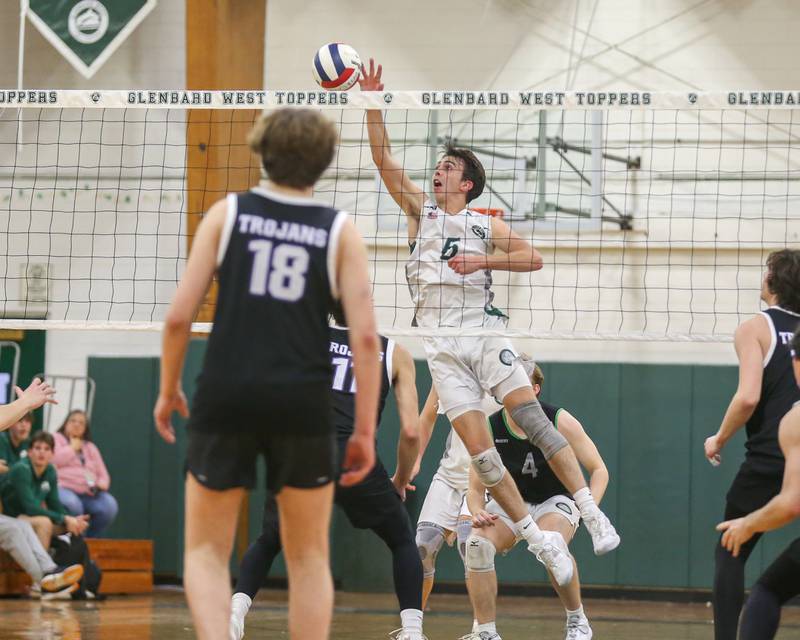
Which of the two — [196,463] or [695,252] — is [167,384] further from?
[695,252]

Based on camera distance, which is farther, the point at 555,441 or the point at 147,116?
the point at 147,116

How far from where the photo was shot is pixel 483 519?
6.98 metres

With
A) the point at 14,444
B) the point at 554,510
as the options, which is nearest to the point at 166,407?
the point at 554,510

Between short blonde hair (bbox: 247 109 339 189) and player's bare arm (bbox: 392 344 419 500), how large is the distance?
2.21 m

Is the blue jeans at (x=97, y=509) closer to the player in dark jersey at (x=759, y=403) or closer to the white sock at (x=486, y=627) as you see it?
the white sock at (x=486, y=627)

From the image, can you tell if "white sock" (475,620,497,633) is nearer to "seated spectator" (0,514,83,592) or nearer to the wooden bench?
"seated spectator" (0,514,83,592)

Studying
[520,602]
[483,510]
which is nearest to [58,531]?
[520,602]

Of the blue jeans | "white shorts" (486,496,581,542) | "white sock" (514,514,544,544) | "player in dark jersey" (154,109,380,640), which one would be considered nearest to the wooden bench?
the blue jeans

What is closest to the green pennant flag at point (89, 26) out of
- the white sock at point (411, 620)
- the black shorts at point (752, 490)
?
the white sock at point (411, 620)

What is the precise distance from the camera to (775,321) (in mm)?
5285

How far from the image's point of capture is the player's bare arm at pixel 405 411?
5.92 m

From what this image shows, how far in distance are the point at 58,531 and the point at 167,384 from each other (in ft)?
23.4

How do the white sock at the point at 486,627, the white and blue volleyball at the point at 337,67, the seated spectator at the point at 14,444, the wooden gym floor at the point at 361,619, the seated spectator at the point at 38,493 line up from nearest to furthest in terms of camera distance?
the white sock at the point at 486,627, the white and blue volleyball at the point at 337,67, the wooden gym floor at the point at 361,619, the seated spectator at the point at 38,493, the seated spectator at the point at 14,444

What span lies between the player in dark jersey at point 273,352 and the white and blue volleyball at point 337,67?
11.3 ft
